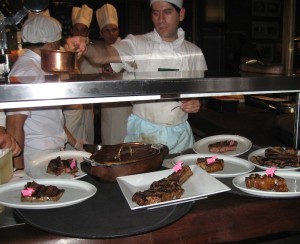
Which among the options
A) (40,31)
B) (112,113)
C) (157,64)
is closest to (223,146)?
(157,64)

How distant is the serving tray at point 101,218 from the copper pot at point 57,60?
0.51 meters

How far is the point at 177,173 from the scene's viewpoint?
1.42m

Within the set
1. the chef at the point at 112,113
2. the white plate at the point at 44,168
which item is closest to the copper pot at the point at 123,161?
the white plate at the point at 44,168

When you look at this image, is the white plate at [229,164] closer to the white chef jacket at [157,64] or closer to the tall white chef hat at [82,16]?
the white chef jacket at [157,64]

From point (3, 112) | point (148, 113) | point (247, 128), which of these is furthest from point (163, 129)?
point (3, 112)

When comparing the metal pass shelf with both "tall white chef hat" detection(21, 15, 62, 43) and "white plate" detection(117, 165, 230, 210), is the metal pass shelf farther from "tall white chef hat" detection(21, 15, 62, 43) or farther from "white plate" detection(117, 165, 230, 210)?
"tall white chef hat" detection(21, 15, 62, 43)

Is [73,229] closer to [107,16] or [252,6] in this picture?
[107,16]

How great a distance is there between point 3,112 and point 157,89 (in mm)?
1174

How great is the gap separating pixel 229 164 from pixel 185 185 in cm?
37

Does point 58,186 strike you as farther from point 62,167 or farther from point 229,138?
point 229,138

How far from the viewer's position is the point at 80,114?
3.68 m

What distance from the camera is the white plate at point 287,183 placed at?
128cm

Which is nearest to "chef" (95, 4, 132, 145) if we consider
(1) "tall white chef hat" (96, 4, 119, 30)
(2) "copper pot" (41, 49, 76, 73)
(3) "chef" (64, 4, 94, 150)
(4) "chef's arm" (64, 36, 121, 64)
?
(1) "tall white chef hat" (96, 4, 119, 30)

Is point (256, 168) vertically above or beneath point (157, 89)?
beneath
